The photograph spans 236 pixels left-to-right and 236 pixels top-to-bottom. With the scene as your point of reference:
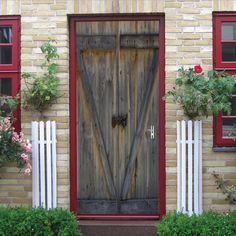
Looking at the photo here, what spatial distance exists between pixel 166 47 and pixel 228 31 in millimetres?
761

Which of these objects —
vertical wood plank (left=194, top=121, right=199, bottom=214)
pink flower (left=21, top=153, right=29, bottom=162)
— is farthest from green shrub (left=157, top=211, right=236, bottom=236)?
pink flower (left=21, top=153, right=29, bottom=162)

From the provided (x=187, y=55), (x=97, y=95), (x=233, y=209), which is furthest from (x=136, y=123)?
(x=233, y=209)

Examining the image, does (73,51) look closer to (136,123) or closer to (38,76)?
(38,76)

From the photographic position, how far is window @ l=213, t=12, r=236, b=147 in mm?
6539

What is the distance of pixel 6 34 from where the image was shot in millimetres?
6746

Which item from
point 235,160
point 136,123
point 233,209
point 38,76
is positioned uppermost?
point 38,76

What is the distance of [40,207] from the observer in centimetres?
636

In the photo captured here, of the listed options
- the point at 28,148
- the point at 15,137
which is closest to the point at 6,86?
the point at 15,137

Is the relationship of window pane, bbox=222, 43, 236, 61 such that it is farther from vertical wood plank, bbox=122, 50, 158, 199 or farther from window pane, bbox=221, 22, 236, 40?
vertical wood plank, bbox=122, 50, 158, 199

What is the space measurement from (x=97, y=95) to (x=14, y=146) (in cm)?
135

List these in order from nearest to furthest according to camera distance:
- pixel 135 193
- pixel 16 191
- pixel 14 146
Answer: pixel 14 146, pixel 16 191, pixel 135 193

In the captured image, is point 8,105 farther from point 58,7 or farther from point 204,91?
point 204,91

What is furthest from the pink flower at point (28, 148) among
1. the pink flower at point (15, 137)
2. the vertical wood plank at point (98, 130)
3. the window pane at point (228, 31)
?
the window pane at point (228, 31)

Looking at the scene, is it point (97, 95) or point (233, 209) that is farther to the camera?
point (97, 95)
